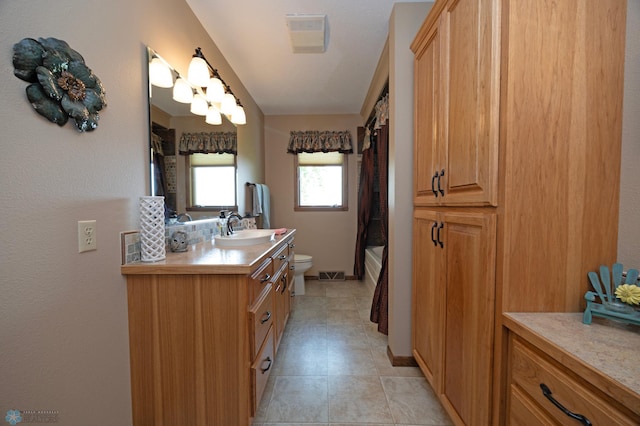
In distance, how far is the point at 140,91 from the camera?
1.21 meters

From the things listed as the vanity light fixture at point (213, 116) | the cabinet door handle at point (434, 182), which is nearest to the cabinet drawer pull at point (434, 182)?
the cabinet door handle at point (434, 182)

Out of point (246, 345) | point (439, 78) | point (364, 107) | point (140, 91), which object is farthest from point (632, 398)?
point (364, 107)

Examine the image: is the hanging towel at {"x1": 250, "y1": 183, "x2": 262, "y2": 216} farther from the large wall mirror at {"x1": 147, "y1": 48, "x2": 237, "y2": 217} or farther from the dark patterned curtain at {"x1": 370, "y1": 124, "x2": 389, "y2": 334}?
the dark patterned curtain at {"x1": 370, "y1": 124, "x2": 389, "y2": 334}

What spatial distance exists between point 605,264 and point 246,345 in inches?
54.9

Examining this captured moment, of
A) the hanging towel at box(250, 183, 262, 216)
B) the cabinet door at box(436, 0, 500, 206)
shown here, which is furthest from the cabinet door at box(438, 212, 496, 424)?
the hanging towel at box(250, 183, 262, 216)

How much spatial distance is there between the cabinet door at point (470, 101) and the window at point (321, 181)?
2.53 meters

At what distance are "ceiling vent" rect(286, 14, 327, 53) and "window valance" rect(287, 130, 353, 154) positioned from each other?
1.52m

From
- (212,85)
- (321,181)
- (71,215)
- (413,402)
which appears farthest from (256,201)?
(413,402)

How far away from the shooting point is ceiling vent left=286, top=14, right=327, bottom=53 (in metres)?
1.77

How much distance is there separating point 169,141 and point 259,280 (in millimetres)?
1034

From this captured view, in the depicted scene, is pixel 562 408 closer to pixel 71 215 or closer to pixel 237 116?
pixel 71 215

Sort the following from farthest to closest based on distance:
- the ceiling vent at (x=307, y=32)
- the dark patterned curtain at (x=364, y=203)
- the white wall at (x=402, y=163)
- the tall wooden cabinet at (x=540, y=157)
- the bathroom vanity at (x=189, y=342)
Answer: the dark patterned curtain at (x=364, y=203) < the ceiling vent at (x=307, y=32) < the white wall at (x=402, y=163) < the bathroom vanity at (x=189, y=342) < the tall wooden cabinet at (x=540, y=157)

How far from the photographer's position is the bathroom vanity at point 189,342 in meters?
1.04

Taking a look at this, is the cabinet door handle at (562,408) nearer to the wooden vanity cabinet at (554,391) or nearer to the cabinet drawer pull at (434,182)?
the wooden vanity cabinet at (554,391)
